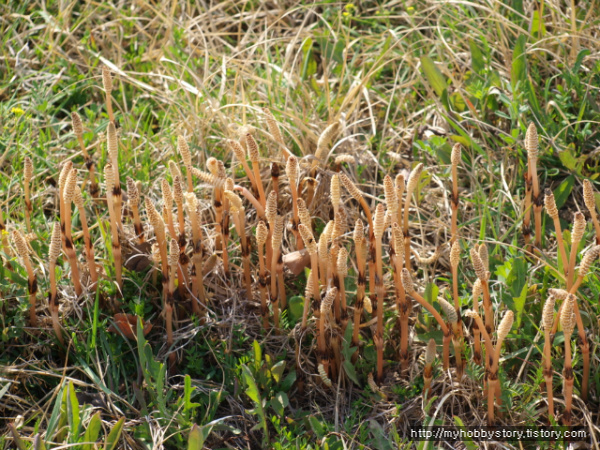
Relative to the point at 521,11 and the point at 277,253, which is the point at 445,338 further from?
the point at 521,11

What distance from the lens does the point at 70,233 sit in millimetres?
2189

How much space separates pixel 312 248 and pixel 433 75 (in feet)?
4.58

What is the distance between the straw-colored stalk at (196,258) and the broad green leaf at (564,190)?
148cm

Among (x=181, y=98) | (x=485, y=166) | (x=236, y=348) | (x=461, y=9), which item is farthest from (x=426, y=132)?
(x=236, y=348)

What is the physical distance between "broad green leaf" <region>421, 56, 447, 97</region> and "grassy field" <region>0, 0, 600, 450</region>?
1 cm

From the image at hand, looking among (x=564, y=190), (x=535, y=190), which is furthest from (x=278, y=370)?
(x=564, y=190)

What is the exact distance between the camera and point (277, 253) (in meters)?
2.22

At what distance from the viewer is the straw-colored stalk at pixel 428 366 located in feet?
6.65

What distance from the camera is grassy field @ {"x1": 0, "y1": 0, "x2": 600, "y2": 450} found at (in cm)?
208

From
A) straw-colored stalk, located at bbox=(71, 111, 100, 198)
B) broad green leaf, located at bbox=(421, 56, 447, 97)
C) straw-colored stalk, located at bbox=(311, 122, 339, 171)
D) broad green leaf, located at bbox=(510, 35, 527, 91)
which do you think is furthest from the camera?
broad green leaf, located at bbox=(421, 56, 447, 97)

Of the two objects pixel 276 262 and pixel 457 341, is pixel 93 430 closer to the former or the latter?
pixel 276 262

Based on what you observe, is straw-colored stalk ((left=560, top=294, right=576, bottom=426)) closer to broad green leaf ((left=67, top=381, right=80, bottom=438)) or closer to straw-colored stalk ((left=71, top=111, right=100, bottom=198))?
broad green leaf ((left=67, top=381, right=80, bottom=438))

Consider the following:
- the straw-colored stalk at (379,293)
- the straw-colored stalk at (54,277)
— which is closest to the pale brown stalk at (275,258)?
the straw-colored stalk at (379,293)

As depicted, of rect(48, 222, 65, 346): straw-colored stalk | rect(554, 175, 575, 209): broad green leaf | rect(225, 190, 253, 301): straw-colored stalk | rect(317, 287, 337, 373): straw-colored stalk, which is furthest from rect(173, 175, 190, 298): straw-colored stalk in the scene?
rect(554, 175, 575, 209): broad green leaf
